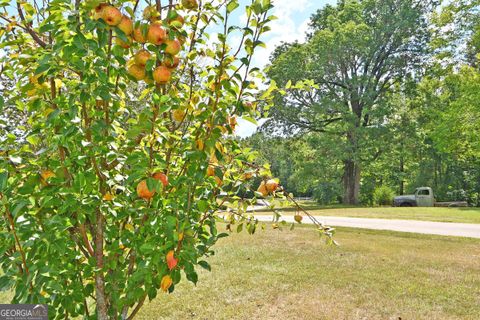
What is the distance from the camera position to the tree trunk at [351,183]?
24150mm

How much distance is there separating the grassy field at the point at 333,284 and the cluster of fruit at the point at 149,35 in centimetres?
299

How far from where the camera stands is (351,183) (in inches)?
970

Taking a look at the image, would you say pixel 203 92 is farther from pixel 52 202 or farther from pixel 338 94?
pixel 338 94

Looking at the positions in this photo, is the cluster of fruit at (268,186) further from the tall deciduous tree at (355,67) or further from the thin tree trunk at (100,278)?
the tall deciduous tree at (355,67)

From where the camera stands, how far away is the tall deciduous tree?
2123cm

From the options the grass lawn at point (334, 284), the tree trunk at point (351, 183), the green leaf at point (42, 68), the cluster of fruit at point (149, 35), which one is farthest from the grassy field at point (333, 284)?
the tree trunk at point (351, 183)

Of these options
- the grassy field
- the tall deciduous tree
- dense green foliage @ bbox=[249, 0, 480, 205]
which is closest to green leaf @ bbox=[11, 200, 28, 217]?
the grassy field

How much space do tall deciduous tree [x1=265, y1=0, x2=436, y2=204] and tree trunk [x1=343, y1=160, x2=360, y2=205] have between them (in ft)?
0.29

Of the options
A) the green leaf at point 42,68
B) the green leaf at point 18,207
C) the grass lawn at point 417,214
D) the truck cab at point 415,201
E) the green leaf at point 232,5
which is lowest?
the grass lawn at point 417,214

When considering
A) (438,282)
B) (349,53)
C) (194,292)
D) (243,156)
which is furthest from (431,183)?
(243,156)

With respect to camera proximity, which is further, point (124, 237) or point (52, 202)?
point (124, 237)

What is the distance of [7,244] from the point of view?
4.68ft

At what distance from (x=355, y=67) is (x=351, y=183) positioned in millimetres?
7985

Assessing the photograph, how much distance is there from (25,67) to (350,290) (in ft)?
14.1
